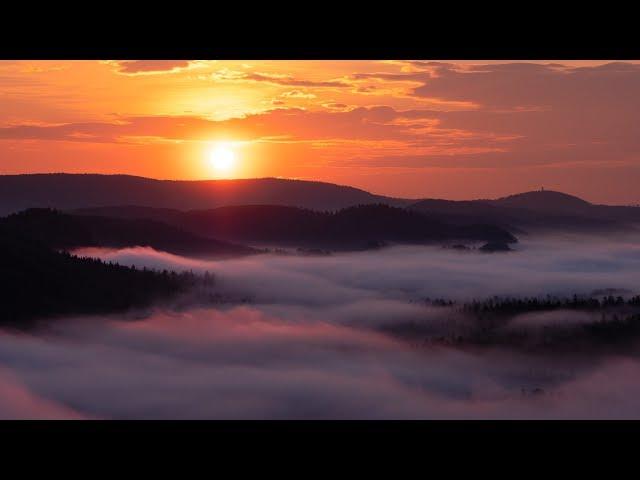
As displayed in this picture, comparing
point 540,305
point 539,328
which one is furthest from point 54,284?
point 540,305

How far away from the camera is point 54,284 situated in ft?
476

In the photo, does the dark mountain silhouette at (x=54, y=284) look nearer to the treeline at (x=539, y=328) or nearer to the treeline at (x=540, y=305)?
the treeline at (x=539, y=328)

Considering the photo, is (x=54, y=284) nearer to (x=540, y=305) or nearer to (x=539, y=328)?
(x=539, y=328)

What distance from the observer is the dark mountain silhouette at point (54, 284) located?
13800 centimetres

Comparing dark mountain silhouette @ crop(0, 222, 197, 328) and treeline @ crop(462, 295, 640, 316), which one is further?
treeline @ crop(462, 295, 640, 316)

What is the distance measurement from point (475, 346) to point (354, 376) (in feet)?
93.1

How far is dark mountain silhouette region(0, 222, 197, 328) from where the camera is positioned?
138 meters

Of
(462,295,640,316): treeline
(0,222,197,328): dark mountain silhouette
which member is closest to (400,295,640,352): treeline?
(462,295,640,316): treeline

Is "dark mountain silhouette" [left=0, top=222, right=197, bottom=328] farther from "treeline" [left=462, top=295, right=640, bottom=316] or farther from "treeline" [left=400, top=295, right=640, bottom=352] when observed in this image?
"treeline" [left=462, top=295, right=640, bottom=316]

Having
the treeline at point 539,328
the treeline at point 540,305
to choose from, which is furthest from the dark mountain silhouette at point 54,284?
the treeline at point 540,305

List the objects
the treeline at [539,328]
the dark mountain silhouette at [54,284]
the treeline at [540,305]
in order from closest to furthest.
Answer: the dark mountain silhouette at [54,284] < the treeline at [539,328] < the treeline at [540,305]

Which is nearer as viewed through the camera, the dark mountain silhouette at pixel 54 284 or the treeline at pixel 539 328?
the dark mountain silhouette at pixel 54 284

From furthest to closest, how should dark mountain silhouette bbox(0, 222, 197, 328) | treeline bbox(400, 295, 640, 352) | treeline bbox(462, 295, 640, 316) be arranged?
treeline bbox(462, 295, 640, 316) → treeline bbox(400, 295, 640, 352) → dark mountain silhouette bbox(0, 222, 197, 328)
